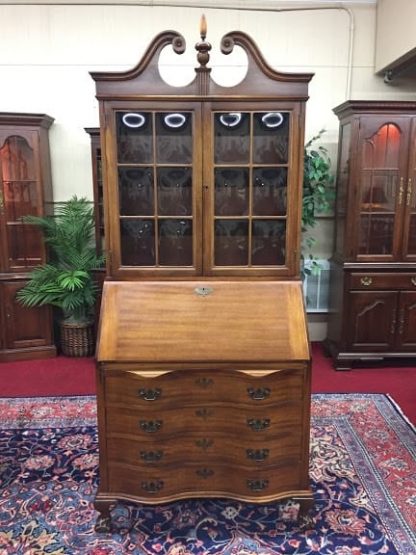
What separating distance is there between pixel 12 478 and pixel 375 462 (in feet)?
6.39

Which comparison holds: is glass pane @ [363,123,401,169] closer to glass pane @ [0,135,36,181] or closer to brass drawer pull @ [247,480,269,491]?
brass drawer pull @ [247,480,269,491]

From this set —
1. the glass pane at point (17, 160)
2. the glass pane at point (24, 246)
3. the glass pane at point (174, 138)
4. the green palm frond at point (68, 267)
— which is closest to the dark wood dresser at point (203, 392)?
the glass pane at point (174, 138)

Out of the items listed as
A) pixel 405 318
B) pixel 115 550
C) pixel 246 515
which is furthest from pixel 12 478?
pixel 405 318

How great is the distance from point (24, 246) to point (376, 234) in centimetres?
292

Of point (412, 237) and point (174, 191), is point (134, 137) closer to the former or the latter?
point (174, 191)

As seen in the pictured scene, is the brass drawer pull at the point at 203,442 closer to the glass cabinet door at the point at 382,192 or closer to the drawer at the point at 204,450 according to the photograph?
the drawer at the point at 204,450

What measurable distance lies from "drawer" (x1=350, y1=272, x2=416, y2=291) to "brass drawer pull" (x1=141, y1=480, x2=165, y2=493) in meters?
2.28

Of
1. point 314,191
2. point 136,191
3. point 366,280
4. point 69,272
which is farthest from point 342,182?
point 69,272

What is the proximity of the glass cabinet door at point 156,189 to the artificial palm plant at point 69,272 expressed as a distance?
1804 millimetres

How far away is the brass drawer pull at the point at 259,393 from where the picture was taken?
1910mm

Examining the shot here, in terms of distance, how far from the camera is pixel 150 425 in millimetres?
1942

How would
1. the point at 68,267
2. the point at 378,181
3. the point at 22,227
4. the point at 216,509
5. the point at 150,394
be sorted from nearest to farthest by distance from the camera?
the point at 150,394 → the point at 216,509 → the point at 378,181 → the point at 22,227 → the point at 68,267

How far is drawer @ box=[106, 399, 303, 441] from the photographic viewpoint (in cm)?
193

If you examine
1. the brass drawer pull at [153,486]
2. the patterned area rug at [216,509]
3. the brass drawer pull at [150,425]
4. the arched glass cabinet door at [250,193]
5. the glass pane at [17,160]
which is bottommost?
the patterned area rug at [216,509]
